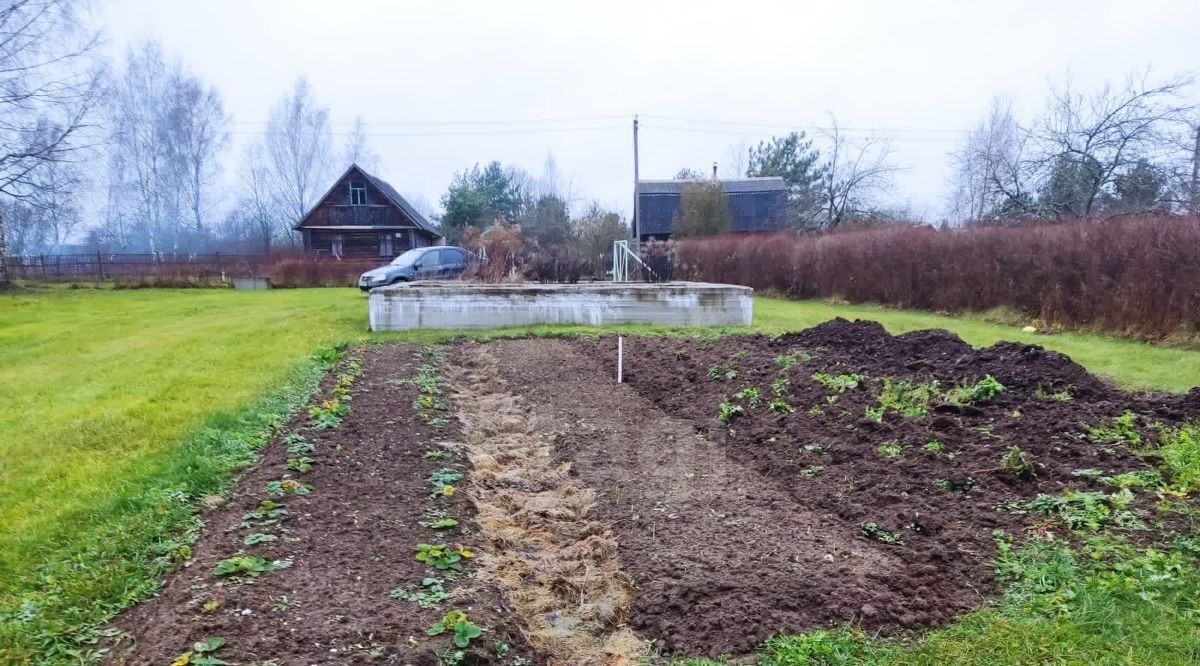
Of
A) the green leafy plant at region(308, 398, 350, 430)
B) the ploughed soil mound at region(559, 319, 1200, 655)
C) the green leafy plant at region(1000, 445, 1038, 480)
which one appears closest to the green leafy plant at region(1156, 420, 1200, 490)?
the ploughed soil mound at region(559, 319, 1200, 655)

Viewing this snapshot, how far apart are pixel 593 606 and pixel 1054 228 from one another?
11.2 metres

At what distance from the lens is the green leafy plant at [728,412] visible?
4.99 m

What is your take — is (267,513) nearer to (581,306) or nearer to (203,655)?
(203,655)

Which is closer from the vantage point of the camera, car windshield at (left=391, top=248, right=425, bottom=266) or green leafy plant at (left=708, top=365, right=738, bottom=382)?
green leafy plant at (left=708, top=365, right=738, bottom=382)

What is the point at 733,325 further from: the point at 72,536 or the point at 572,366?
the point at 72,536

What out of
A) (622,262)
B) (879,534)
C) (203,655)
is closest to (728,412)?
(879,534)

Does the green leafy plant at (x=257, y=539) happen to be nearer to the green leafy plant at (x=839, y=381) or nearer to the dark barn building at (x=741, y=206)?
the green leafy plant at (x=839, y=381)

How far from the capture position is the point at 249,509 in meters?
3.16

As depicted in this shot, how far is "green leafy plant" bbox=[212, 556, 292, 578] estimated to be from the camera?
252 cm

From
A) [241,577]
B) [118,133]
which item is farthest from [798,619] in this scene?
[118,133]

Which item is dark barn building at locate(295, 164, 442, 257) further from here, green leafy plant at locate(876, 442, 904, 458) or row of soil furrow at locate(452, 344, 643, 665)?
green leafy plant at locate(876, 442, 904, 458)

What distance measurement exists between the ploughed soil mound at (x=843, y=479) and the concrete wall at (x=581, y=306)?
3.79 meters

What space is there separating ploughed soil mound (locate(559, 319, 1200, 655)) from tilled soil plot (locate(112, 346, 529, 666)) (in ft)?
2.86

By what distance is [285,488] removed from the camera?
3393 millimetres
